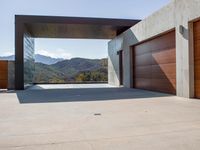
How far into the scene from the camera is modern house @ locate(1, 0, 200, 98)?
1005cm

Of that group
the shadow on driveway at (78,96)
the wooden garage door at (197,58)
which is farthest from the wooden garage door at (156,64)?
the wooden garage door at (197,58)

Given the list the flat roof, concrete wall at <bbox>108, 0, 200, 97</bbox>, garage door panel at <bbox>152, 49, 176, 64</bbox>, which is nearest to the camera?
concrete wall at <bbox>108, 0, 200, 97</bbox>


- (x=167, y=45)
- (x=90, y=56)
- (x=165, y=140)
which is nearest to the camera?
(x=165, y=140)

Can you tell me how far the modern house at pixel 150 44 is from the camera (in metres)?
10.1

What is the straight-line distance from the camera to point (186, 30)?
10.2 meters

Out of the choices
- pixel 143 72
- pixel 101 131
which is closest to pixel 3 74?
pixel 143 72

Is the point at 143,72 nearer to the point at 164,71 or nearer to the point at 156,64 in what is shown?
the point at 156,64

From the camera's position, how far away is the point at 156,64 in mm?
13555

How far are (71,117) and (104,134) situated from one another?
182cm

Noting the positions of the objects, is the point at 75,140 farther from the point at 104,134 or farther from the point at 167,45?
the point at 167,45

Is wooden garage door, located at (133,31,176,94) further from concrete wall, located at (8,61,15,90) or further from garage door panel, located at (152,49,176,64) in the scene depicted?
concrete wall, located at (8,61,15,90)

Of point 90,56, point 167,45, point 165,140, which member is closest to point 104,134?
point 165,140

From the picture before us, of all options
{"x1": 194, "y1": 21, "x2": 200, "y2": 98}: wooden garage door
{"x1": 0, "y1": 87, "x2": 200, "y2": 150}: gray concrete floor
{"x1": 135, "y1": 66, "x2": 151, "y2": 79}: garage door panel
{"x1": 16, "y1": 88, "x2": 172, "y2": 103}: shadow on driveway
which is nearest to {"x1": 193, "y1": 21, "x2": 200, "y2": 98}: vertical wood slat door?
{"x1": 194, "y1": 21, "x2": 200, "y2": 98}: wooden garage door

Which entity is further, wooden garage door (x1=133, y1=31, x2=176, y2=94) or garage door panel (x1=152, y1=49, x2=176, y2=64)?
wooden garage door (x1=133, y1=31, x2=176, y2=94)
